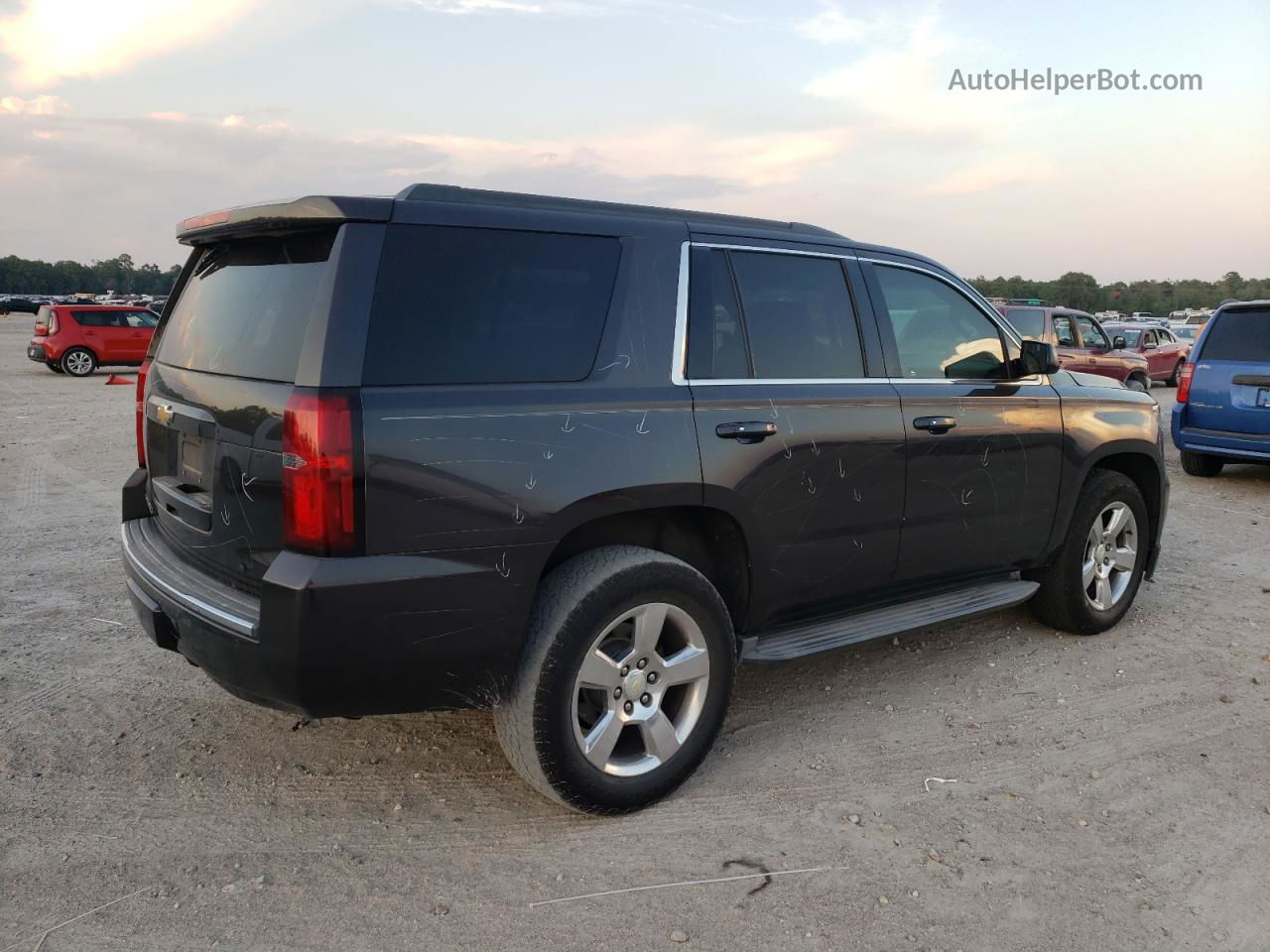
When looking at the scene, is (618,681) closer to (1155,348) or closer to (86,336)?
(86,336)

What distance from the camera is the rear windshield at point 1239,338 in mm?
9141

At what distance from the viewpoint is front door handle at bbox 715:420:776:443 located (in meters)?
3.50

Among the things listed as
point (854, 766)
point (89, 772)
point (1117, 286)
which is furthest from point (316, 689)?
point (1117, 286)

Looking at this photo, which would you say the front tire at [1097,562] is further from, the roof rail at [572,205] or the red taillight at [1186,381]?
the red taillight at [1186,381]

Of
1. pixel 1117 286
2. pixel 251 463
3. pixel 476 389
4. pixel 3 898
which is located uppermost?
pixel 1117 286

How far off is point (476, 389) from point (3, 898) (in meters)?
1.93

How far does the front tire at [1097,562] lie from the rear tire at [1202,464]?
5.60m

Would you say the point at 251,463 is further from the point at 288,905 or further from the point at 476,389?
the point at 288,905

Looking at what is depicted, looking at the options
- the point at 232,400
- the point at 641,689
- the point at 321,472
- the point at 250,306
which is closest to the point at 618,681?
the point at 641,689

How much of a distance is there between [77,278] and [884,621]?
151967 mm

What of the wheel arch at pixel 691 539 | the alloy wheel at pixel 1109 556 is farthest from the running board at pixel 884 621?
the alloy wheel at pixel 1109 556

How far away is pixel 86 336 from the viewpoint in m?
22.3

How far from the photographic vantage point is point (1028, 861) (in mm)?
3082

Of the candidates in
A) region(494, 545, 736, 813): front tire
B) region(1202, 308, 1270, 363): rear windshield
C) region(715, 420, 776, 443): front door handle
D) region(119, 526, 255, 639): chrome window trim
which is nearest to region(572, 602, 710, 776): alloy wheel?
region(494, 545, 736, 813): front tire
